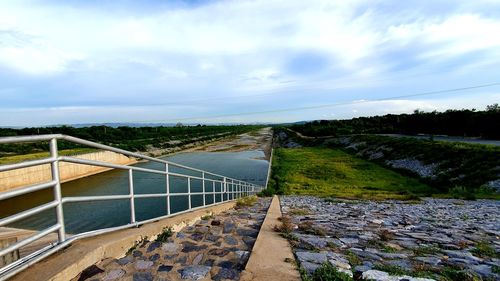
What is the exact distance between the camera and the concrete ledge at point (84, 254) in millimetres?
3107

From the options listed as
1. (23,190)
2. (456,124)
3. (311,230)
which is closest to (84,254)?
(23,190)

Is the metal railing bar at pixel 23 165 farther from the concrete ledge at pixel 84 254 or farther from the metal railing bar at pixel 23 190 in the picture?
the concrete ledge at pixel 84 254

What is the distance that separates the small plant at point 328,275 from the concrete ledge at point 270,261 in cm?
21

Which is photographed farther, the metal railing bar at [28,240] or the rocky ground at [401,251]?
the rocky ground at [401,251]

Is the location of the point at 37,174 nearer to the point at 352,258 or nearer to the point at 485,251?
the point at 352,258

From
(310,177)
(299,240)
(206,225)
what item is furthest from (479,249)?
(310,177)

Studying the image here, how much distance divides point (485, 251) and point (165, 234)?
4946 mm

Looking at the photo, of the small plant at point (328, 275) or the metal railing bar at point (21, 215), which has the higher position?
the metal railing bar at point (21, 215)

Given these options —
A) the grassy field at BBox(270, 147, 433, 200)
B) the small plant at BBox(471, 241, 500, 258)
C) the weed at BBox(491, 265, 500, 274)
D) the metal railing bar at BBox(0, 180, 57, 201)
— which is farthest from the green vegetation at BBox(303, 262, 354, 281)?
the grassy field at BBox(270, 147, 433, 200)

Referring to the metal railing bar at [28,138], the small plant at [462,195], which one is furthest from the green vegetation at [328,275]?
the small plant at [462,195]

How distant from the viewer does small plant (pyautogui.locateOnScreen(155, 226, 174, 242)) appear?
484 centimetres

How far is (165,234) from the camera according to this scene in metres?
5.00

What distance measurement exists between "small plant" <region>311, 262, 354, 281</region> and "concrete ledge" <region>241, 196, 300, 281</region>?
0.68ft

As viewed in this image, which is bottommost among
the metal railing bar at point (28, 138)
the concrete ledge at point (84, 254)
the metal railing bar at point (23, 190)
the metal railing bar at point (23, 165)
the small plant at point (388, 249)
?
the small plant at point (388, 249)
